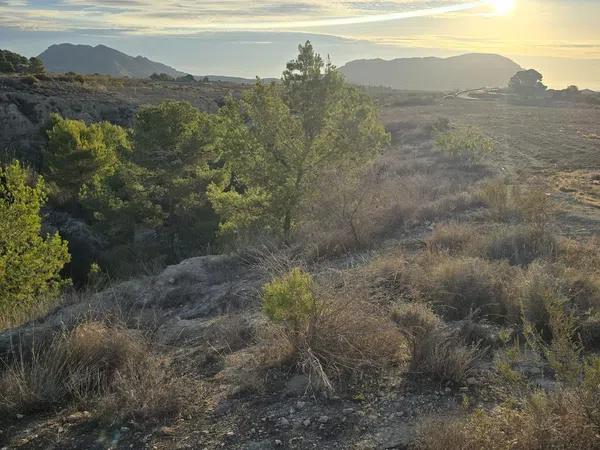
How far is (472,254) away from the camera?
8453mm

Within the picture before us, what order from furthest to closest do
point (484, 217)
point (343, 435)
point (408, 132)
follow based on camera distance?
point (408, 132), point (484, 217), point (343, 435)

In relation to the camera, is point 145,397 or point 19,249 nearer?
point 145,397

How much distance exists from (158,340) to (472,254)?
5.09 m

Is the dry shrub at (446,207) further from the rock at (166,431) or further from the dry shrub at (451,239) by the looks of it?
the rock at (166,431)

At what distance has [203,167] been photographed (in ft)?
75.2

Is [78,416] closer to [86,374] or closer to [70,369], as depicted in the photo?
[86,374]

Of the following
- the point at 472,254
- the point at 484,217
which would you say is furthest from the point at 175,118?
the point at 472,254

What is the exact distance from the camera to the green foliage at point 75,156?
91.5 ft

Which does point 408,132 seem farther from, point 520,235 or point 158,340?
point 158,340

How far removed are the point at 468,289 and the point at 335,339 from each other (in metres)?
2.47

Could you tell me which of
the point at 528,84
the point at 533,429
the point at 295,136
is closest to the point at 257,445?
the point at 533,429

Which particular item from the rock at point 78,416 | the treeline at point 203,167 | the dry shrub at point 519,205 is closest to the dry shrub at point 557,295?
the dry shrub at point 519,205

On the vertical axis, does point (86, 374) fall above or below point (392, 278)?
below

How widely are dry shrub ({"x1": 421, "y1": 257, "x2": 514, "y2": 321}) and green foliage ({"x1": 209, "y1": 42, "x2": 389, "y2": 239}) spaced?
6500 millimetres
